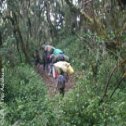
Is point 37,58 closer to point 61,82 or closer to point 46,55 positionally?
point 46,55

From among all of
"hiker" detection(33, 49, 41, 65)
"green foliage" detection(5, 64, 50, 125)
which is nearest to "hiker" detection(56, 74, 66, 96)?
"green foliage" detection(5, 64, 50, 125)

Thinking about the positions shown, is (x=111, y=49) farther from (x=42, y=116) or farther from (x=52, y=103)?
(x=42, y=116)

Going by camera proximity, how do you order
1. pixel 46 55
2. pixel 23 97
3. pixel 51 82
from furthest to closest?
pixel 46 55 → pixel 51 82 → pixel 23 97

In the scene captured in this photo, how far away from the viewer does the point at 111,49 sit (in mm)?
14906

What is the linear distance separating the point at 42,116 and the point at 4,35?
62.9 feet

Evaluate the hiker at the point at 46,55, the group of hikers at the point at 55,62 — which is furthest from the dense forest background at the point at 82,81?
the hiker at the point at 46,55

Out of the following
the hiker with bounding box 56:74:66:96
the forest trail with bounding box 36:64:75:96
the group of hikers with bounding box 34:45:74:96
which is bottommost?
the forest trail with bounding box 36:64:75:96

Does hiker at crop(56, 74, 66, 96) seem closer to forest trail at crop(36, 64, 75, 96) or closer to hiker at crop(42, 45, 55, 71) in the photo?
forest trail at crop(36, 64, 75, 96)

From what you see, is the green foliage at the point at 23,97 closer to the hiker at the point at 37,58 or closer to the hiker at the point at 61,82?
the hiker at the point at 61,82

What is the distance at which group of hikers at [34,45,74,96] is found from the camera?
651 inches

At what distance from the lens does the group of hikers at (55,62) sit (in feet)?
54.3

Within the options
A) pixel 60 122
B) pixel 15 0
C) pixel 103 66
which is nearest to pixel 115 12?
pixel 103 66

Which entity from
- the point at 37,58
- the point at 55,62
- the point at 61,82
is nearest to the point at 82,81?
the point at 61,82

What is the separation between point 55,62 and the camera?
824 inches
